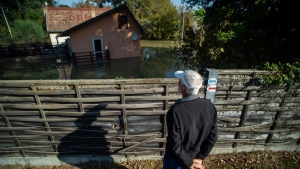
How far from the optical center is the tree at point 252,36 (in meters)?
4.63

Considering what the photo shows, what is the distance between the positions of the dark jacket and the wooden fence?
1.17m

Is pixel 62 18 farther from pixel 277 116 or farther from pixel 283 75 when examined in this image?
pixel 277 116

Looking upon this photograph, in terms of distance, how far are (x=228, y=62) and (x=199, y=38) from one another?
4.44 ft

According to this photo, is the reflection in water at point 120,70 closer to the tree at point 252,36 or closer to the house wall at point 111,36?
the house wall at point 111,36

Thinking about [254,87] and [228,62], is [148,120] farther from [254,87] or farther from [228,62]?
[228,62]

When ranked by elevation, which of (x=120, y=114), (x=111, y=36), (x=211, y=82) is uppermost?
(x=111, y=36)

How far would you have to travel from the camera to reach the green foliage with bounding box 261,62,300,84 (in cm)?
309

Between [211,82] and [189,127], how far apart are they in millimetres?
1425

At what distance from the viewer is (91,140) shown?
3.47 meters

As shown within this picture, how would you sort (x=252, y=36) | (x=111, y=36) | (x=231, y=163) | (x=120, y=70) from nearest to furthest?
(x=231, y=163) → (x=252, y=36) → (x=120, y=70) → (x=111, y=36)

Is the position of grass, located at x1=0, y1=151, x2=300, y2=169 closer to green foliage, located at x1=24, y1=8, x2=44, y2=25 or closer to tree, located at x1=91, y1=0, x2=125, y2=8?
tree, located at x1=91, y1=0, x2=125, y2=8

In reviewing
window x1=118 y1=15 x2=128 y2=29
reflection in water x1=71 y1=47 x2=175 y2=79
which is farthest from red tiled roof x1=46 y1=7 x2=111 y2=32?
reflection in water x1=71 y1=47 x2=175 y2=79

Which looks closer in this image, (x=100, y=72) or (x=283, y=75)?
(x=283, y=75)

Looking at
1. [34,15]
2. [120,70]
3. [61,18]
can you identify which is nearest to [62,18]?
[61,18]
